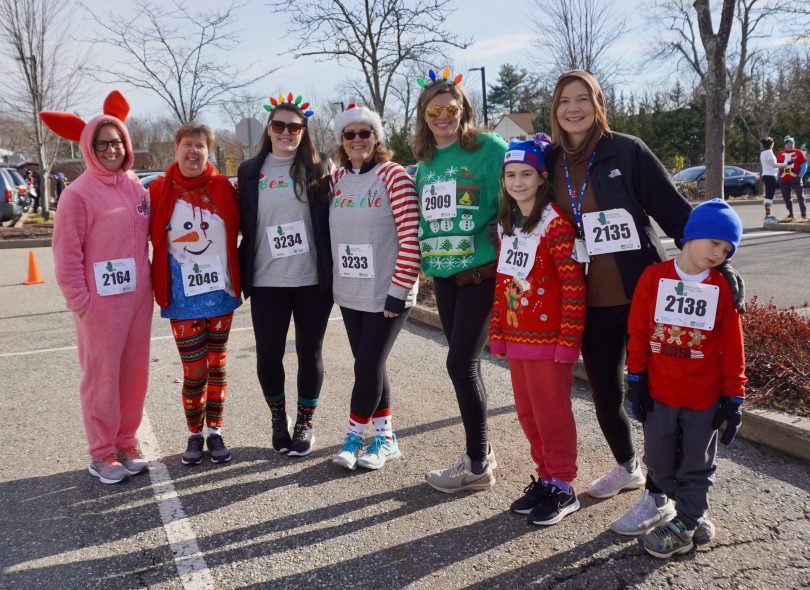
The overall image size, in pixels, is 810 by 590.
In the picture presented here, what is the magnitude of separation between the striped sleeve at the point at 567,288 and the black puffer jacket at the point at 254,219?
1.33 metres

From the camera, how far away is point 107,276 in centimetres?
345

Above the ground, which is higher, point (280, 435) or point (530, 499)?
point (280, 435)

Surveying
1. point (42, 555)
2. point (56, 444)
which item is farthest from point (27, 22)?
point (42, 555)

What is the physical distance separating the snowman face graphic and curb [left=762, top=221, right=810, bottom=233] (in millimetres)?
12601

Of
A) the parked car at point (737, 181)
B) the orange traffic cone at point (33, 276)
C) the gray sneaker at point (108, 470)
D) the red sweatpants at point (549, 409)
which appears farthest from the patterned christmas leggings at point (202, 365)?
the parked car at point (737, 181)

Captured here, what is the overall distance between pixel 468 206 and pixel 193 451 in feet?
7.08

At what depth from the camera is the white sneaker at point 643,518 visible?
2.80m

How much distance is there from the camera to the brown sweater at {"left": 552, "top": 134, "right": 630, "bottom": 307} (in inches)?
110

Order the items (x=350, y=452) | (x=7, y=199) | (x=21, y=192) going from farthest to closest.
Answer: (x=21, y=192) < (x=7, y=199) < (x=350, y=452)

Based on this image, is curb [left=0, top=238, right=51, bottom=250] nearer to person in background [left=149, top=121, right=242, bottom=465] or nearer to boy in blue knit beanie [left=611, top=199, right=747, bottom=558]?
person in background [left=149, top=121, right=242, bottom=465]

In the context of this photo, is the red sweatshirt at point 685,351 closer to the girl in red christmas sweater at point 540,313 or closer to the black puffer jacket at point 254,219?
the girl in red christmas sweater at point 540,313

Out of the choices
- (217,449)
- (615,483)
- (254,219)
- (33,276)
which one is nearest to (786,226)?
(615,483)

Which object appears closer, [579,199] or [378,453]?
[579,199]

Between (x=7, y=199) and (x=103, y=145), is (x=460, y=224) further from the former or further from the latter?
(x=7, y=199)
